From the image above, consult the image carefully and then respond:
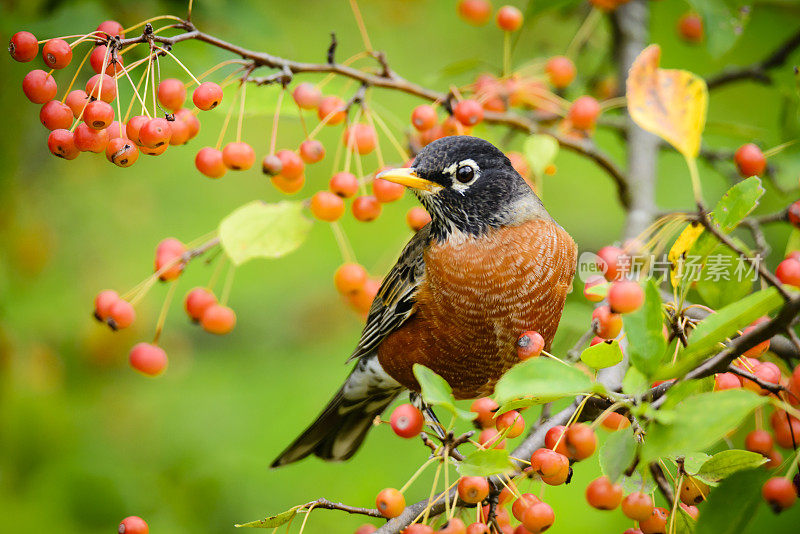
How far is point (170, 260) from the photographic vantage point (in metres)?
1.74

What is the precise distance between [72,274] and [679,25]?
2.64m

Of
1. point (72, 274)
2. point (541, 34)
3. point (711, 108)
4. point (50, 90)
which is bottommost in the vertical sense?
point (72, 274)

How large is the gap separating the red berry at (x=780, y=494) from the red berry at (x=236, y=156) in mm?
1157

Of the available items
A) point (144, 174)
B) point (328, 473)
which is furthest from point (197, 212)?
point (328, 473)

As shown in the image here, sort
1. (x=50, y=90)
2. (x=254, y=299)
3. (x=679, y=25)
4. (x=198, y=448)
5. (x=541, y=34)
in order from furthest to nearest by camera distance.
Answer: (x=541, y=34) → (x=254, y=299) → (x=679, y=25) → (x=198, y=448) → (x=50, y=90)

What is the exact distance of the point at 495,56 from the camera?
353 cm

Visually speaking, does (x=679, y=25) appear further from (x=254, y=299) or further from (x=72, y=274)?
(x=72, y=274)

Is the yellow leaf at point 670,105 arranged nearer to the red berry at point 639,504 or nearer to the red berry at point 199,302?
the red berry at point 639,504

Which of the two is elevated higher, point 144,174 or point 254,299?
point 144,174

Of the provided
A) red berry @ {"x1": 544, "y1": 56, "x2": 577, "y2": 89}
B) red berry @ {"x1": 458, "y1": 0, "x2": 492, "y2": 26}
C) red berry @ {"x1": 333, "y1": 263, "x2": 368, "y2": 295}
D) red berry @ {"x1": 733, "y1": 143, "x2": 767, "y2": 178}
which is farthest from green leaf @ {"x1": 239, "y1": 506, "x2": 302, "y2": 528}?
red berry @ {"x1": 458, "y1": 0, "x2": 492, "y2": 26}

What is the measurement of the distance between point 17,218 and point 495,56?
226 cm

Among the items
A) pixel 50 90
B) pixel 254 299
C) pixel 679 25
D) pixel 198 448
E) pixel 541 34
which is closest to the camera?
pixel 50 90

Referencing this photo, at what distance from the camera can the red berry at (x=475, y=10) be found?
253 cm

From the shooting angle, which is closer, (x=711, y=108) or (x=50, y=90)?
(x=50, y=90)
